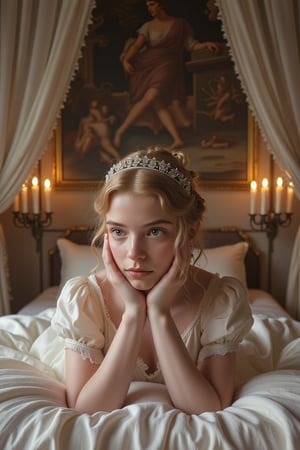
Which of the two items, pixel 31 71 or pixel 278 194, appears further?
pixel 278 194

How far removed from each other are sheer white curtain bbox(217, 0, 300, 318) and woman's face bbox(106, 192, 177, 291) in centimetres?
165

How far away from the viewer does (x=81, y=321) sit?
1.29m

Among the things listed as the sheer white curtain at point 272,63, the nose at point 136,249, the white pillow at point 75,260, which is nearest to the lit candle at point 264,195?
the sheer white curtain at point 272,63

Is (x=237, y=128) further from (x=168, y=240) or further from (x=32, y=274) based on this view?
(x=168, y=240)

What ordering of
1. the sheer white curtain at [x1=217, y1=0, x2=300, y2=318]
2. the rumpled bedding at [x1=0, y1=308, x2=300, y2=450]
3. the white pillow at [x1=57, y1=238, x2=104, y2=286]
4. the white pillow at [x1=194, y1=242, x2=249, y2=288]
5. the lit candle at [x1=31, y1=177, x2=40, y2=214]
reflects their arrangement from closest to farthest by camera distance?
1. the rumpled bedding at [x1=0, y1=308, x2=300, y2=450]
2. the sheer white curtain at [x1=217, y1=0, x2=300, y2=318]
3. the white pillow at [x1=194, y1=242, x2=249, y2=288]
4. the white pillow at [x1=57, y1=238, x2=104, y2=286]
5. the lit candle at [x1=31, y1=177, x2=40, y2=214]

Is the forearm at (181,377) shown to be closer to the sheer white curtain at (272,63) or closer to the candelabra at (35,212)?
the sheer white curtain at (272,63)

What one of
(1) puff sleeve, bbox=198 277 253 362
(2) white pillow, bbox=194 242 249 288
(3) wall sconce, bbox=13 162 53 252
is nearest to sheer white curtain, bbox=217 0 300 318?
(2) white pillow, bbox=194 242 249 288

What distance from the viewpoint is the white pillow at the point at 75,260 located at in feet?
10.1

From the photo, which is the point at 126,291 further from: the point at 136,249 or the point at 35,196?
the point at 35,196

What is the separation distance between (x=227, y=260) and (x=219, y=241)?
402 millimetres

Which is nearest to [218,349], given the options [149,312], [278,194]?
[149,312]

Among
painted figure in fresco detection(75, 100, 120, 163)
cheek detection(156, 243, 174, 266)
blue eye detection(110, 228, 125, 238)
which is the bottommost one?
cheek detection(156, 243, 174, 266)

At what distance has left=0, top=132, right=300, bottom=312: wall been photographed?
347 centimetres

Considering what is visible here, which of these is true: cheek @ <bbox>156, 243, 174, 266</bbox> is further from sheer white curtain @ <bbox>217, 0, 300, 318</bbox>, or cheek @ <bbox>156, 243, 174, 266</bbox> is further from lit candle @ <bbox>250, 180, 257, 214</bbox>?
lit candle @ <bbox>250, 180, 257, 214</bbox>
